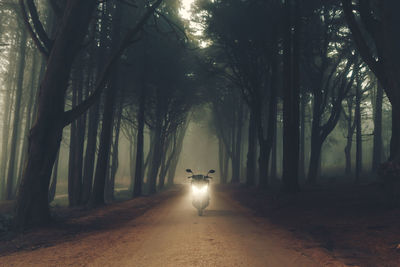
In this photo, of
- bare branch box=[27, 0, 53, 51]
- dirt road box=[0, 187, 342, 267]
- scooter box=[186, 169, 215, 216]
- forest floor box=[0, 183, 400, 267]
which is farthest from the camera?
scooter box=[186, 169, 215, 216]

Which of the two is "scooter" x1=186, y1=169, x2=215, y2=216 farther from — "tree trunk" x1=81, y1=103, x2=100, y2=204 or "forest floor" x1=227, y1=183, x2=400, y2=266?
"tree trunk" x1=81, y1=103, x2=100, y2=204

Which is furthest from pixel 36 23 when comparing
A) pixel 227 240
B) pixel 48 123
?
pixel 227 240

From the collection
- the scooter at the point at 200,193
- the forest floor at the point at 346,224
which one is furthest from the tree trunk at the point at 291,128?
the scooter at the point at 200,193

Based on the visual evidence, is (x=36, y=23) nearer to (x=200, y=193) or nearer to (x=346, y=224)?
(x=200, y=193)

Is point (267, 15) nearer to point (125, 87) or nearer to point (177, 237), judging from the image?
point (125, 87)

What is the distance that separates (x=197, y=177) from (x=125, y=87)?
14924mm

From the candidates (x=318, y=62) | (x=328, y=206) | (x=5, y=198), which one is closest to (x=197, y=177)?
(x=328, y=206)

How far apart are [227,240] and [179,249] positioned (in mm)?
1328

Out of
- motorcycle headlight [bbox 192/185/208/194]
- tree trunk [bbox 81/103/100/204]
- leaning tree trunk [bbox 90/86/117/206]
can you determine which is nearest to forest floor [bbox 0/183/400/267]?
motorcycle headlight [bbox 192/185/208/194]

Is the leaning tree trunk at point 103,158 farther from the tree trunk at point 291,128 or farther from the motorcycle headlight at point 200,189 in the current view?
the tree trunk at point 291,128

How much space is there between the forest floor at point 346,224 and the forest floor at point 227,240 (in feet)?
0.05

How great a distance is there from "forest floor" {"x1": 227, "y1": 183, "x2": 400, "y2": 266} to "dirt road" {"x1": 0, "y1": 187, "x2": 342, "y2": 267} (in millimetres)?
539

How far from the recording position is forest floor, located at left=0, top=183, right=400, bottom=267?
5957 millimetres

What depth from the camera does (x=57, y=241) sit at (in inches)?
313
